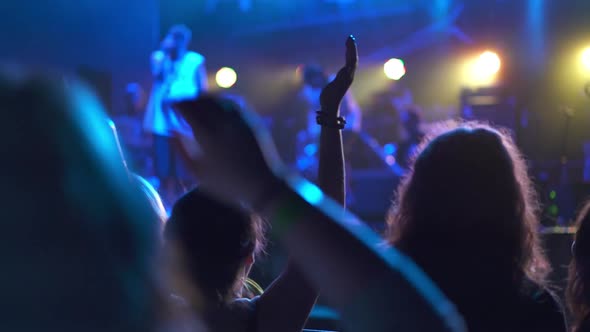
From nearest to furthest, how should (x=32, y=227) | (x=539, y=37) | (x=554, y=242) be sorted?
1. (x=32, y=227)
2. (x=554, y=242)
3. (x=539, y=37)

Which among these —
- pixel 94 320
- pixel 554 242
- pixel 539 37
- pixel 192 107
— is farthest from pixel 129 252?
pixel 539 37

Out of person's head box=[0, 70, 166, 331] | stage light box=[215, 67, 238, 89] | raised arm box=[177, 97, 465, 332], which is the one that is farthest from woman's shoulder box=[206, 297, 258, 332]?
stage light box=[215, 67, 238, 89]

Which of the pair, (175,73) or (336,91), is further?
(175,73)

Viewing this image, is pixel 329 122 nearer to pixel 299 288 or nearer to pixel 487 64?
pixel 299 288

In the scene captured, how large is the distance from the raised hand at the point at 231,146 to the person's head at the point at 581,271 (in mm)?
1226

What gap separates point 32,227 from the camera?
15.9 inches

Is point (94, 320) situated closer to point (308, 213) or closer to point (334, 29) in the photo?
point (308, 213)

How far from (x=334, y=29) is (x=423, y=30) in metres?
1.67

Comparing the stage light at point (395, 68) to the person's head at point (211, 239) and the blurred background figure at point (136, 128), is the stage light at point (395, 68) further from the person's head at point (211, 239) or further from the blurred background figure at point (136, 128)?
the person's head at point (211, 239)

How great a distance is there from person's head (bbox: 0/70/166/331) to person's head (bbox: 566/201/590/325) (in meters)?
1.43

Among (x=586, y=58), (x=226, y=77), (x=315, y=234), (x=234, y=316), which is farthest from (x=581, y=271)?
(x=226, y=77)

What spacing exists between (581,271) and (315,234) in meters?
1.23

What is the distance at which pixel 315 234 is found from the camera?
2.11 feet

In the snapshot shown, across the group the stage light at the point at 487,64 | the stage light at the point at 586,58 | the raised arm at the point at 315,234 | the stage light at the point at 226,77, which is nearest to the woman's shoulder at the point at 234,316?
the raised arm at the point at 315,234
